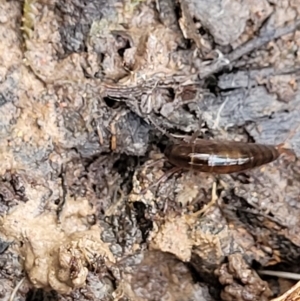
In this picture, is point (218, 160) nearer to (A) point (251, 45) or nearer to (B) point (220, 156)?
(B) point (220, 156)

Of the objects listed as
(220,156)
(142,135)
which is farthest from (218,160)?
(142,135)

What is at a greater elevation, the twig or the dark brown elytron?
the twig

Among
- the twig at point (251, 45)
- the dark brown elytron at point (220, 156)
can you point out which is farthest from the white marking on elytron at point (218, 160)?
the twig at point (251, 45)

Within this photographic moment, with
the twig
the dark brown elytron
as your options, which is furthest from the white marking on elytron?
the twig

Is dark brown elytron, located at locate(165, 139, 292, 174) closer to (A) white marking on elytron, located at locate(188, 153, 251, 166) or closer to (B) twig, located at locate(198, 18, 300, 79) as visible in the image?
(A) white marking on elytron, located at locate(188, 153, 251, 166)

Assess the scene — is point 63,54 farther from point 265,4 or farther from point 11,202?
point 265,4

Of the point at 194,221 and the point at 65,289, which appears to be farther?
the point at 194,221

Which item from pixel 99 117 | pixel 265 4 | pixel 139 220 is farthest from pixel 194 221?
pixel 265 4
